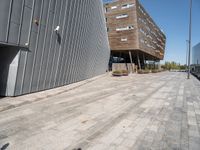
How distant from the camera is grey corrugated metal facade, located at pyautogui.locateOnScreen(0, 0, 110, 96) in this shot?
8977mm

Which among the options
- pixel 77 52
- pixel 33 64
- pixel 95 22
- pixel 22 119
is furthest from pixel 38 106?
pixel 95 22

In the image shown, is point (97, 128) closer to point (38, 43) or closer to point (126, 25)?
point (38, 43)

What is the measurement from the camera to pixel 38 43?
10.9 meters

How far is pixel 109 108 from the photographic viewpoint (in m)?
8.55

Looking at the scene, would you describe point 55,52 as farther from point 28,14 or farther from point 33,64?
point 28,14

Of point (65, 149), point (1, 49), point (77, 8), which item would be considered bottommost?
point (65, 149)

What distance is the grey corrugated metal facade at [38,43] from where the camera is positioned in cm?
898

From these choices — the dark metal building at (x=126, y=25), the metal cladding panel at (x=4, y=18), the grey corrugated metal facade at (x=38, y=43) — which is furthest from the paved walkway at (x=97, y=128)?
the dark metal building at (x=126, y=25)

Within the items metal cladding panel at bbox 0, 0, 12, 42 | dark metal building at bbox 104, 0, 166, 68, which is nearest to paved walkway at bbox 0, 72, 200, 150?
metal cladding panel at bbox 0, 0, 12, 42

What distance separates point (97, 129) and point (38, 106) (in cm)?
387

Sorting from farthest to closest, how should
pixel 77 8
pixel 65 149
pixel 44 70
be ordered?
1. pixel 77 8
2. pixel 44 70
3. pixel 65 149

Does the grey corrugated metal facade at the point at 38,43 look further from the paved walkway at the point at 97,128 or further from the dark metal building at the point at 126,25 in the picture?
the dark metal building at the point at 126,25

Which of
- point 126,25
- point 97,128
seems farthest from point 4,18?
point 126,25

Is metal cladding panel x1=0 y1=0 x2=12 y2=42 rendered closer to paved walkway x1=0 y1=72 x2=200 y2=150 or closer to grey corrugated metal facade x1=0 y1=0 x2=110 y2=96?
grey corrugated metal facade x1=0 y1=0 x2=110 y2=96
